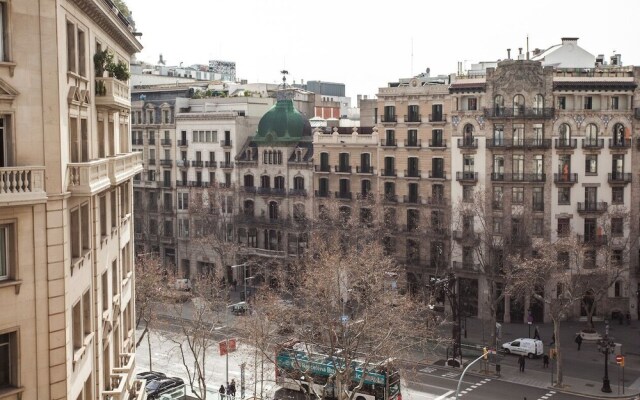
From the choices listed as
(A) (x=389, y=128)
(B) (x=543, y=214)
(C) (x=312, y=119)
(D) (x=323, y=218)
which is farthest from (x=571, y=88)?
(C) (x=312, y=119)

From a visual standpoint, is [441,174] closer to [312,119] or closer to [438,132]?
[438,132]

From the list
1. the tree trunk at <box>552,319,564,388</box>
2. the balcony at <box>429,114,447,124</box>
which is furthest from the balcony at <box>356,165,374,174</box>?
the tree trunk at <box>552,319,564,388</box>

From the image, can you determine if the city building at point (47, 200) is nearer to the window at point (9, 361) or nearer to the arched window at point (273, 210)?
the window at point (9, 361)

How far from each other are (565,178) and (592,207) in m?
3.35

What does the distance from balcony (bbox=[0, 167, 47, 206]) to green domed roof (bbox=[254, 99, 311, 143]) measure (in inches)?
2556

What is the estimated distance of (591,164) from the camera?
69062 mm

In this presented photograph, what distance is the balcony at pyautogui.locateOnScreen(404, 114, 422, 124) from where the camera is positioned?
2933 inches

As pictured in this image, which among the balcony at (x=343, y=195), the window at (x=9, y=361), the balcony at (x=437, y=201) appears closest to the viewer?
the window at (x=9, y=361)

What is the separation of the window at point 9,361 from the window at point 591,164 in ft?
192

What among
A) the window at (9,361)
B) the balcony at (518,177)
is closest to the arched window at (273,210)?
the balcony at (518,177)

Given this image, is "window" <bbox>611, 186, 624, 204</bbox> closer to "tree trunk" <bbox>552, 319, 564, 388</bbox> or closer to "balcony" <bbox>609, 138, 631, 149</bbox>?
"balcony" <bbox>609, 138, 631, 149</bbox>

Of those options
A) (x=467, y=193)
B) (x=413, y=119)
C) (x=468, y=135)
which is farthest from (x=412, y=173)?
(x=468, y=135)

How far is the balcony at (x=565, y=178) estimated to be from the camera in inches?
2699

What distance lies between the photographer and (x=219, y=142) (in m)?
87.9
